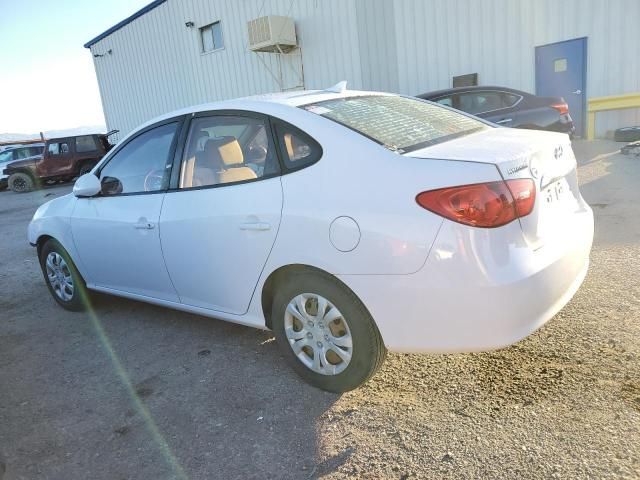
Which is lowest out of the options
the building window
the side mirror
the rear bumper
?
the rear bumper

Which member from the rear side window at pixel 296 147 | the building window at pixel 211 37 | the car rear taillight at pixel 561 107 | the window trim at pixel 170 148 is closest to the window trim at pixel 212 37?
the building window at pixel 211 37

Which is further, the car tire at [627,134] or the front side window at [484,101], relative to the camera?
the car tire at [627,134]

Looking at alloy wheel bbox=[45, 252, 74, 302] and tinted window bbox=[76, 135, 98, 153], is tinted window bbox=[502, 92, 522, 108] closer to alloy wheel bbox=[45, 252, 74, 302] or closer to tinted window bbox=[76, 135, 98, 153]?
alloy wheel bbox=[45, 252, 74, 302]

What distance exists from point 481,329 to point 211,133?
79.6 inches

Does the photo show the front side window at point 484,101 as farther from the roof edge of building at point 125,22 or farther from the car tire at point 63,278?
the roof edge of building at point 125,22

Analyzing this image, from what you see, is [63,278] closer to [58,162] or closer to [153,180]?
[153,180]

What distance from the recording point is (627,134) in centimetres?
1052

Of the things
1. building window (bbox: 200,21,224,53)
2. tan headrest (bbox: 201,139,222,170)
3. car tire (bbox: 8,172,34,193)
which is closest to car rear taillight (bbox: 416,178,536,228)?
tan headrest (bbox: 201,139,222,170)

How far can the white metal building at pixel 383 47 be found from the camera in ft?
38.2

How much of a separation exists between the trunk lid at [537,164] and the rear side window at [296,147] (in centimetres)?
50

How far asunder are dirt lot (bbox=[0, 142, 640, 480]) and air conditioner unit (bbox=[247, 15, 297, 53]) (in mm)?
13323

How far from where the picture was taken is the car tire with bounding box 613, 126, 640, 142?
408 inches

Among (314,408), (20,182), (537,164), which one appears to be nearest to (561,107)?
(537,164)

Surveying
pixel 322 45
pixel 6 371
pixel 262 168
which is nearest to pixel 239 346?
pixel 262 168
